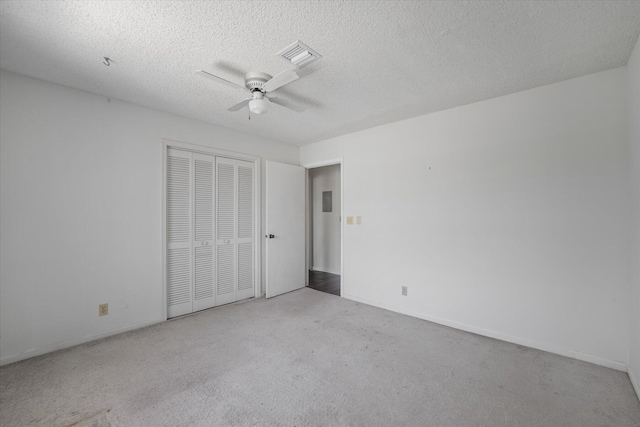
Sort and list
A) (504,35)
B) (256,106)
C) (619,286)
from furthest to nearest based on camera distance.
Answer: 1. (256,106)
2. (619,286)
3. (504,35)

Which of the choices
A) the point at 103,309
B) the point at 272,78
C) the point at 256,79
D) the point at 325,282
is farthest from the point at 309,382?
the point at 325,282

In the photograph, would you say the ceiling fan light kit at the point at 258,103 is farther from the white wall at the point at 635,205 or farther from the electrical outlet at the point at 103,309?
the white wall at the point at 635,205

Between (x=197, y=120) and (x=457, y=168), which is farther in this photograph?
(x=197, y=120)

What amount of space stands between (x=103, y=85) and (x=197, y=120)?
102cm

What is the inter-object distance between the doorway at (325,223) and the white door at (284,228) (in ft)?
3.32

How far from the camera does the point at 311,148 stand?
4539 mm

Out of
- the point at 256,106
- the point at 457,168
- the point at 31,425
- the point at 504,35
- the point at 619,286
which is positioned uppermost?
the point at 504,35

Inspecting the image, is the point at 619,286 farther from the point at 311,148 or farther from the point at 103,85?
the point at 103,85

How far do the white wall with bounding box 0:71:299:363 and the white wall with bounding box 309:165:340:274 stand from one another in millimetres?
3219

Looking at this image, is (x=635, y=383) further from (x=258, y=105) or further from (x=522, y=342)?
(x=258, y=105)

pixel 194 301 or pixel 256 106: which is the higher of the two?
pixel 256 106

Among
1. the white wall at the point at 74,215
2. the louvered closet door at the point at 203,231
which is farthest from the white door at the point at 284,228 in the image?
the white wall at the point at 74,215

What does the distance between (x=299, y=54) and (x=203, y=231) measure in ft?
8.22

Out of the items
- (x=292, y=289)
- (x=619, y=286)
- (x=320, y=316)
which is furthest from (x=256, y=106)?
(x=619, y=286)
